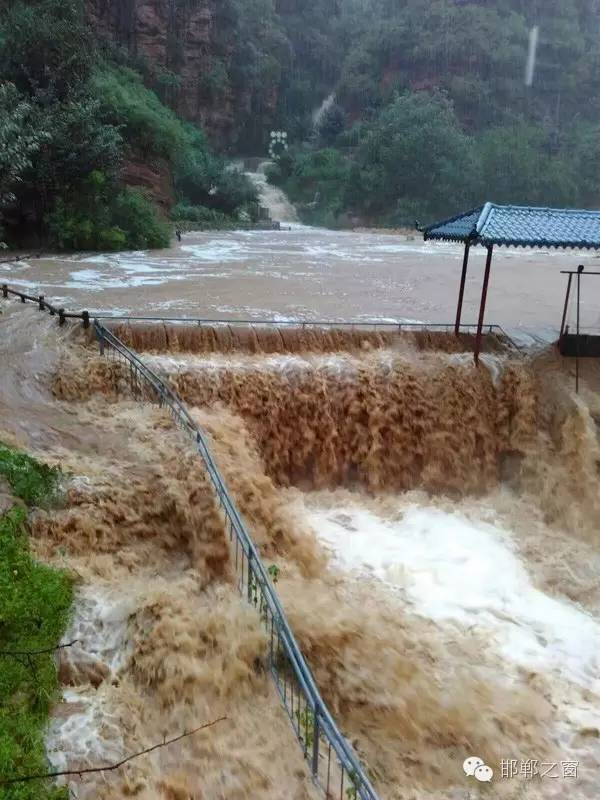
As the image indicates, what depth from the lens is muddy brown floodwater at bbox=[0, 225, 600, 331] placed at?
1299 cm

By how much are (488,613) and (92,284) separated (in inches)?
439

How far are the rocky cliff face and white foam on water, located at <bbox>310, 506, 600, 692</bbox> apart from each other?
3400 cm

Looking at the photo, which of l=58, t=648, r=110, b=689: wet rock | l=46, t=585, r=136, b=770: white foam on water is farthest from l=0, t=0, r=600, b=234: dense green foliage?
l=58, t=648, r=110, b=689: wet rock

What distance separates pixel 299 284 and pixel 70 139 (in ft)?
26.1

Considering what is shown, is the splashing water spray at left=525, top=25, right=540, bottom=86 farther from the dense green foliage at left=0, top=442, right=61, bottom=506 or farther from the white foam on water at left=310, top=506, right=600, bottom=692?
the dense green foliage at left=0, top=442, right=61, bottom=506

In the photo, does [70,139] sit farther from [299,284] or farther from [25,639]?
[25,639]

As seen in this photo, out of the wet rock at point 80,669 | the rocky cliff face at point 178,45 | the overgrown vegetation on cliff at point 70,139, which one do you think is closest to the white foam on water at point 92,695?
the wet rock at point 80,669

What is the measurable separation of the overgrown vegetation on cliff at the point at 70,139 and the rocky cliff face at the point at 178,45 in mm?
14116

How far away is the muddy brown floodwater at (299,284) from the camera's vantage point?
1299 centimetres

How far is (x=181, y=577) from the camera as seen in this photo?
5469mm

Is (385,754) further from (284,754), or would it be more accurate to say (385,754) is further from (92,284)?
(92,284)

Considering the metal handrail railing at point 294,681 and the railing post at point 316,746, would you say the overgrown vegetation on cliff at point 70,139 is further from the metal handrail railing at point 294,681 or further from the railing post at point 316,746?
the railing post at point 316,746

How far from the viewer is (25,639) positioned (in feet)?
14.0

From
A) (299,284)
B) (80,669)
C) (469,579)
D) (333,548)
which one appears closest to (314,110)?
(299,284)
